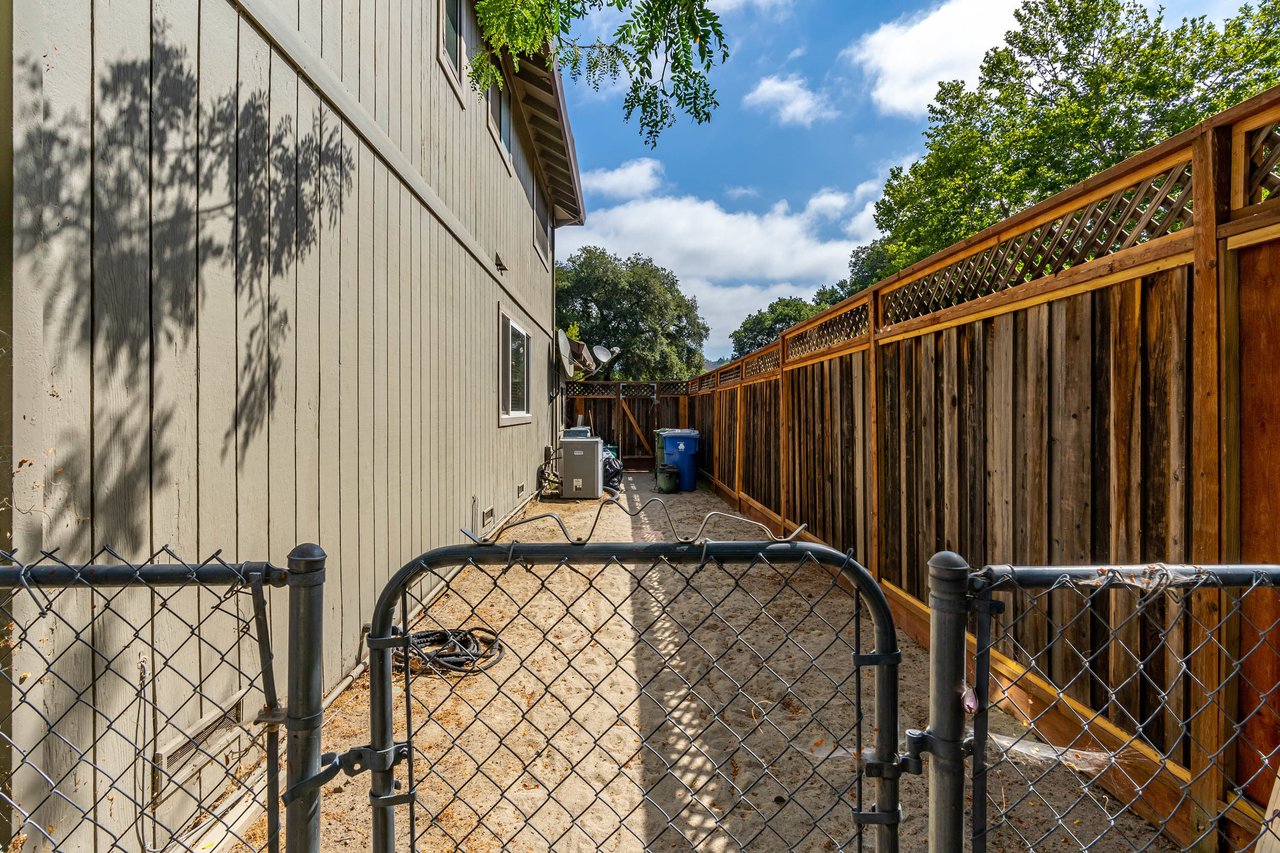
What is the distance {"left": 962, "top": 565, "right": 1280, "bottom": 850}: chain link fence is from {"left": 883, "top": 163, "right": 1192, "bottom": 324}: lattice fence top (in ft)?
4.08

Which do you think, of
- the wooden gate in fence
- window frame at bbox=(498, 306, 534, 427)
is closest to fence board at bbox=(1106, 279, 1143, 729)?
window frame at bbox=(498, 306, 534, 427)

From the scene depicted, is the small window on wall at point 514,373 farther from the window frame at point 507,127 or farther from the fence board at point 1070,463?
the fence board at point 1070,463

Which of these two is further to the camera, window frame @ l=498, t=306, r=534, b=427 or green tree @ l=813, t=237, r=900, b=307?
green tree @ l=813, t=237, r=900, b=307

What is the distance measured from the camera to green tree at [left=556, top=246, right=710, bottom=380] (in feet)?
98.3

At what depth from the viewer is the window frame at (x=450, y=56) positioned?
502 cm

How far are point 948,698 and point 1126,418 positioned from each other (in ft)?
5.69

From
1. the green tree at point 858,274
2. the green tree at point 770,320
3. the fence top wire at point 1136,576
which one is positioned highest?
the green tree at point 858,274

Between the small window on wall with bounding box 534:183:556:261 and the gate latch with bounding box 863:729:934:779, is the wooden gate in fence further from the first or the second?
the gate latch with bounding box 863:729:934:779

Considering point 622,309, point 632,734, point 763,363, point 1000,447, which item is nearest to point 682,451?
point 763,363

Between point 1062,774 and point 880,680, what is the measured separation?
2042 millimetres

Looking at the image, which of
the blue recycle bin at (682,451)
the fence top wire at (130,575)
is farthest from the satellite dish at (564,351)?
the fence top wire at (130,575)

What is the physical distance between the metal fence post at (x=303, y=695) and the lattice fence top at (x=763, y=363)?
6.18 m

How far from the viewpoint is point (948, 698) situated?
1001 millimetres

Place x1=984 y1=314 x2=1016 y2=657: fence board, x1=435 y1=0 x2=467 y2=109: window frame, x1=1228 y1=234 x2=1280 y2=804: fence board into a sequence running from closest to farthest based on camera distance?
1. x1=1228 y1=234 x2=1280 y2=804: fence board
2. x1=984 y1=314 x2=1016 y2=657: fence board
3. x1=435 y1=0 x2=467 y2=109: window frame
